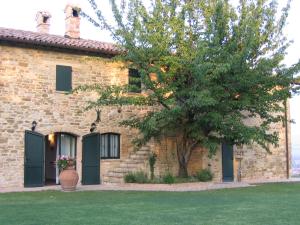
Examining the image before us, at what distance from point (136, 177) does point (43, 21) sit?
842 cm

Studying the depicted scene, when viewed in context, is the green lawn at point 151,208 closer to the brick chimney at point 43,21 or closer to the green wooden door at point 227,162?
the green wooden door at point 227,162

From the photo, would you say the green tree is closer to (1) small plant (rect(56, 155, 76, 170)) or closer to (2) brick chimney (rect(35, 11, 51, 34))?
(1) small plant (rect(56, 155, 76, 170))

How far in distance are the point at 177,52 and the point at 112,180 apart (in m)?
5.42

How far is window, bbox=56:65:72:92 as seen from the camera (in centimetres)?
1816

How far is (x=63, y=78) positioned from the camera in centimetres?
1825

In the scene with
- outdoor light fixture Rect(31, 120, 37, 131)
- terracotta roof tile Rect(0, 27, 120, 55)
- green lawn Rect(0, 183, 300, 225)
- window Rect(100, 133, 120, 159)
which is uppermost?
terracotta roof tile Rect(0, 27, 120, 55)

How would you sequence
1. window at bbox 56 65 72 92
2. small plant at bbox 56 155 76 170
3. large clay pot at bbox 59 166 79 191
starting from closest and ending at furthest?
large clay pot at bbox 59 166 79 191 → small plant at bbox 56 155 76 170 → window at bbox 56 65 72 92

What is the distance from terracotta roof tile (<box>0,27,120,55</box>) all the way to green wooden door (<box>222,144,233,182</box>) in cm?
646

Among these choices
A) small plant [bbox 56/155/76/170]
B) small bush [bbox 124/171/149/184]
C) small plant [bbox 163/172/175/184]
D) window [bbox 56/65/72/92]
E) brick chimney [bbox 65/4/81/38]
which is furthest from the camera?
brick chimney [bbox 65/4/81/38]

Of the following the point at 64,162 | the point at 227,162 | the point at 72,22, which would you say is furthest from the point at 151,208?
the point at 72,22

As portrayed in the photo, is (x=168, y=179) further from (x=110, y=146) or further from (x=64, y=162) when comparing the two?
(x=64, y=162)

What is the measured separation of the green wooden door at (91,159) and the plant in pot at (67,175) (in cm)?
227

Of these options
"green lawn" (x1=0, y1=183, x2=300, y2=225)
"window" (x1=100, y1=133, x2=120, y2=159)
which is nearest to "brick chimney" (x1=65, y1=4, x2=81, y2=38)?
"window" (x1=100, y1=133, x2=120, y2=159)

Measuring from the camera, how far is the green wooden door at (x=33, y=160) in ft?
56.9
